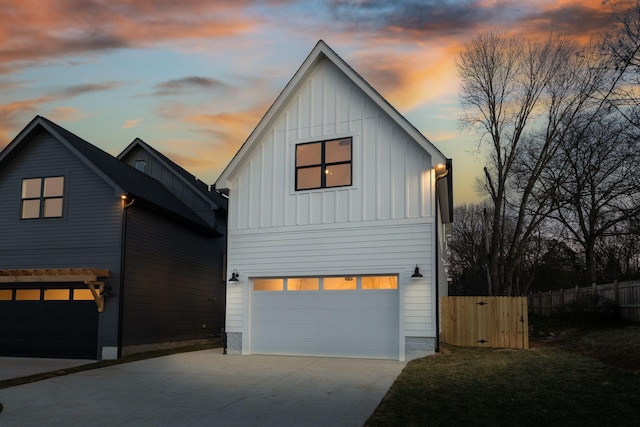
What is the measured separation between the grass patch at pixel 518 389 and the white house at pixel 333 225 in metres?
1.92

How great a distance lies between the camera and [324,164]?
15.8 metres

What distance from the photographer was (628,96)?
1109cm

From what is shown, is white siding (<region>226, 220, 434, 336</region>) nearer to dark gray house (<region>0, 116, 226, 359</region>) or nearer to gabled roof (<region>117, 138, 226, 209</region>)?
dark gray house (<region>0, 116, 226, 359</region>)

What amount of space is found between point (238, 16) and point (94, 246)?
322 inches

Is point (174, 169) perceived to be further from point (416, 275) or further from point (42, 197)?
point (416, 275)

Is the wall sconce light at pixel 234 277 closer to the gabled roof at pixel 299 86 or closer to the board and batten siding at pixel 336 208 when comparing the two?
the board and batten siding at pixel 336 208

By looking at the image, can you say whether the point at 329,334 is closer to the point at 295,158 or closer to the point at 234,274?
the point at 234,274

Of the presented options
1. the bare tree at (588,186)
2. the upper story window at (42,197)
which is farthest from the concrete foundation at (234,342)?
the bare tree at (588,186)

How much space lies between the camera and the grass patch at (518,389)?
7.56m

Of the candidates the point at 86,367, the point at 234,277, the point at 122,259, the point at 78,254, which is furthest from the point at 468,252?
the point at 86,367

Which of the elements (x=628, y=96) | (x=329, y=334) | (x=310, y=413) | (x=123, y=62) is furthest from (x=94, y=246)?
(x=628, y=96)

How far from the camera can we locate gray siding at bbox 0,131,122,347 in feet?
54.0

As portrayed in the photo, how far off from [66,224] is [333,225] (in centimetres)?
850

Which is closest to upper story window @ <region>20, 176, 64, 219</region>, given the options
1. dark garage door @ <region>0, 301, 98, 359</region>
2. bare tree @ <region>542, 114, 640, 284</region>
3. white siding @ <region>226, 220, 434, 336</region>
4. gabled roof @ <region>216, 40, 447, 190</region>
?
dark garage door @ <region>0, 301, 98, 359</region>
